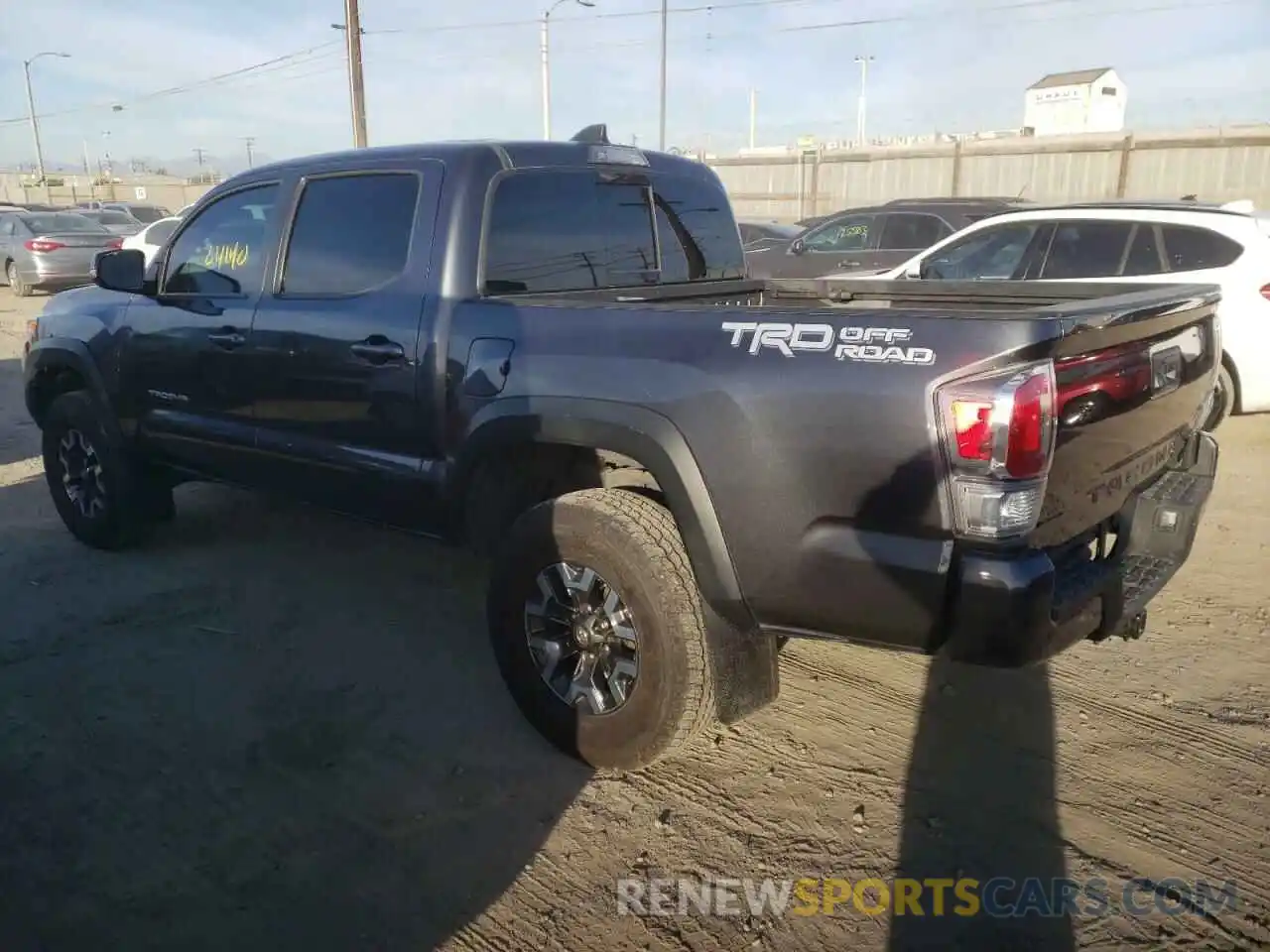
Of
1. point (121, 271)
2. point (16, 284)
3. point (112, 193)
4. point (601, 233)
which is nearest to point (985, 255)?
point (601, 233)

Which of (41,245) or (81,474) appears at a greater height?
(41,245)

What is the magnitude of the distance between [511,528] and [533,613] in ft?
0.94

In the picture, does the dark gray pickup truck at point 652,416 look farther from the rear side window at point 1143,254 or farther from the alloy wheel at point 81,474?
the rear side window at point 1143,254

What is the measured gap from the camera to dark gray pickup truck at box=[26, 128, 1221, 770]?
2.40 metres

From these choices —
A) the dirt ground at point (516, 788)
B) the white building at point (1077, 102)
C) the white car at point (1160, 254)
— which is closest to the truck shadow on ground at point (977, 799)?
the dirt ground at point (516, 788)

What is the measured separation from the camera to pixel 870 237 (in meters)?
12.3

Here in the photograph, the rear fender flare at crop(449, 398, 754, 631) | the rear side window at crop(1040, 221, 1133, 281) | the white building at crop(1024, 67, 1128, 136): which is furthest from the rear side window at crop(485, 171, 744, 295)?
the white building at crop(1024, 67, 1128, 136)

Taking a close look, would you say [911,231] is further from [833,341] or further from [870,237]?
[833,341]

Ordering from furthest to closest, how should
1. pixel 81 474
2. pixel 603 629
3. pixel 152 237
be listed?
1. pixel 152 237
2. pixel 81 474
3. pixel 603 629

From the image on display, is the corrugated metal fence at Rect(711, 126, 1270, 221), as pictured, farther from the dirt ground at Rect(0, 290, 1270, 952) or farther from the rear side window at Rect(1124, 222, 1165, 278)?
the dirt ground at Rect(0, 290, 1270, 952)

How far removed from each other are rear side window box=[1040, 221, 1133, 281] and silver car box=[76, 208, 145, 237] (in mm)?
18012

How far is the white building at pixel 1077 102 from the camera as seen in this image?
7144cm

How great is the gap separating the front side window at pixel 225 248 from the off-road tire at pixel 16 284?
16204 mm

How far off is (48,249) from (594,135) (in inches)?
666
